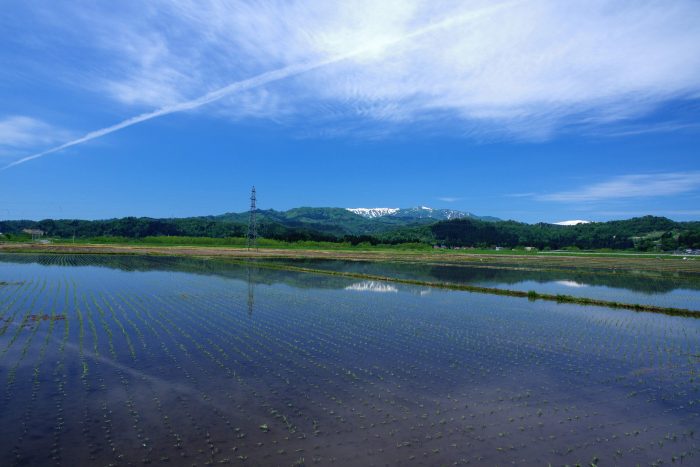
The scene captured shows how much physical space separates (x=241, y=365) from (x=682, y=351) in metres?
16.3

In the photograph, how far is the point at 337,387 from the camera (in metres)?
10.7

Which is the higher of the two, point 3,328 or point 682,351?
point 3,328

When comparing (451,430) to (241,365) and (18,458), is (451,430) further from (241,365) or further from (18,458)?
(18,458)

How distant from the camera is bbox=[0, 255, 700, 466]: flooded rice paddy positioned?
772 cm

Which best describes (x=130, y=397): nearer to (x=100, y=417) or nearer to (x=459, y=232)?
(x=100, y=417)

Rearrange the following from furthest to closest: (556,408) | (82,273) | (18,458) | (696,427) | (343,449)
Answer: (82,273) → (556,408) → (696,427) → (343,449) → (18,458)

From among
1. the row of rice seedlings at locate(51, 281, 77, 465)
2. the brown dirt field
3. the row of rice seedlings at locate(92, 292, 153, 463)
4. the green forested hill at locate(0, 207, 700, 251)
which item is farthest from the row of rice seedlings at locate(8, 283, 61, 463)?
the green forested hill at locate(0, 207, 700, 251)

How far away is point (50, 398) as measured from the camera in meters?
9.28

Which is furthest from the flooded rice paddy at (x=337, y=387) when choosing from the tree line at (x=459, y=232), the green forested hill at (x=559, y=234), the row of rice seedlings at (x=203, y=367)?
the green forested hill at (x=559, y=234)

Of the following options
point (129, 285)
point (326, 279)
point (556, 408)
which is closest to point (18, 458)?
point (556, 408)

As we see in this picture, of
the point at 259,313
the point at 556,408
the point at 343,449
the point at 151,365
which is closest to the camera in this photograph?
the point at 343,449

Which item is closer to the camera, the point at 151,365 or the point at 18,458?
the point at 18,458

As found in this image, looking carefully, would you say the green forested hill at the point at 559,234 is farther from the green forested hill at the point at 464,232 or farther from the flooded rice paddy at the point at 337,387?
the flooded rice paddy at the point at 337,387

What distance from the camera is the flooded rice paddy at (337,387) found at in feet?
25.3
